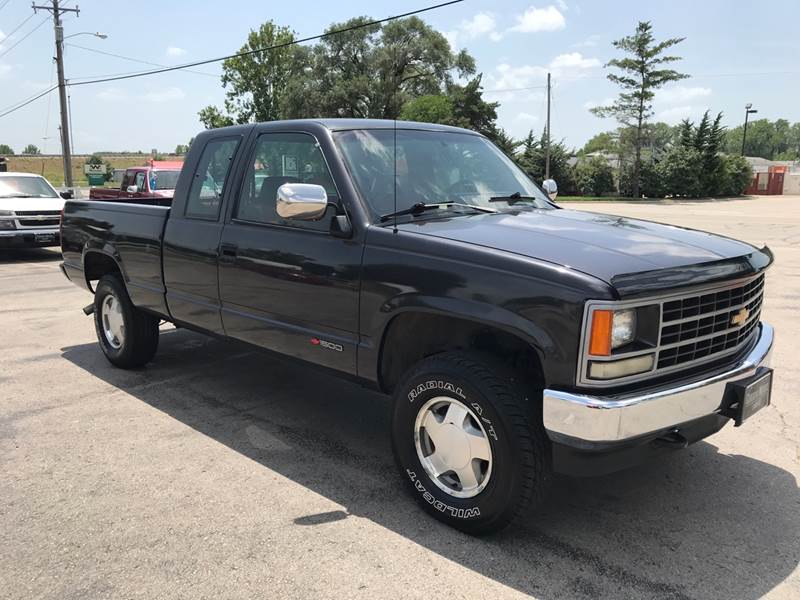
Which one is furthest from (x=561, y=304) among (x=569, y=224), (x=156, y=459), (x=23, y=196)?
(x=23, y=196)

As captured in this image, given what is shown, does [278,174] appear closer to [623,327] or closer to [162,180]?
[623,327]

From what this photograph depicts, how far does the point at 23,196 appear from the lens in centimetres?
1342

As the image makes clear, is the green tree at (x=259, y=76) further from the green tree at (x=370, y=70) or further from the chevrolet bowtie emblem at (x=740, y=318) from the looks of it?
the chevrolet bowtie emblem at (x=740, y=318)

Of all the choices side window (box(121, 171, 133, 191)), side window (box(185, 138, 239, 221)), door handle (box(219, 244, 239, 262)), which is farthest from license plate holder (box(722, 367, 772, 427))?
side window (box(121, 171, 133, 191))

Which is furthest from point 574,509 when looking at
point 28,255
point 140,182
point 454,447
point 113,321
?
point 140,182

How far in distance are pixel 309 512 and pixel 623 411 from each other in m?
1.66

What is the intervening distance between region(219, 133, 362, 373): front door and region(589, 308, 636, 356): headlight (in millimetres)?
1334

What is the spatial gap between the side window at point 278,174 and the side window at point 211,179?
264 mm

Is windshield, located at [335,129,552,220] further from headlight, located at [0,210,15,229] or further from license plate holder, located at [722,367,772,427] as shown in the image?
headlight, located at [0,210,15,229]

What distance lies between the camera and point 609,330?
267cm

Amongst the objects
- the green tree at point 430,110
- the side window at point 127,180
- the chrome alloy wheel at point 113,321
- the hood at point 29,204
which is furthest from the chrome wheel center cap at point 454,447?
the green tree at point 430,110

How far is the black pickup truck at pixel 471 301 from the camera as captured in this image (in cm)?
275

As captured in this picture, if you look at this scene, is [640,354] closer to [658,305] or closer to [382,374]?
[658,305]

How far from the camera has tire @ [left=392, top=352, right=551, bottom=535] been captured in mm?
2914
